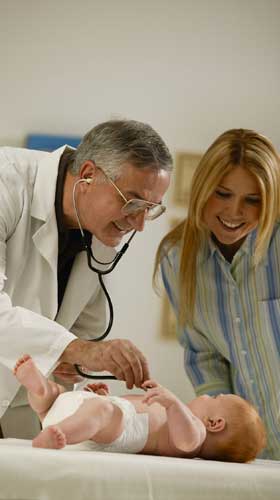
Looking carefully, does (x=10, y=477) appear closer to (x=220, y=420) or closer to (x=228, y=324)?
(x=220, y=420)

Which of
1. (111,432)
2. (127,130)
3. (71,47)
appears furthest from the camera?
(71,47)

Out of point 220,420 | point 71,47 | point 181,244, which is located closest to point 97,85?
point 71,47

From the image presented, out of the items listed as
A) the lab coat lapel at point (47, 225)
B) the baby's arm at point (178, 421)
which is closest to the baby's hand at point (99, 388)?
the baby's arm at point (178, 421)

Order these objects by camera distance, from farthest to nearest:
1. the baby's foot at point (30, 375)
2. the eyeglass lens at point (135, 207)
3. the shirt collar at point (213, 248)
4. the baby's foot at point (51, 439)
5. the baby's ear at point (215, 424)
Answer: the shirt collar at point (213, 248) < the eyeglass lens at point (135, 207) < the baby's ear at point (215, 424) < the baby's foot at point (30, 375) < the baby's foot at point (51, 439)

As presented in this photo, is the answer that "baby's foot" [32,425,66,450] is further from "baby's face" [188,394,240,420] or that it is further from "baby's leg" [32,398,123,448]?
"baby's face" [188,394,240,420]

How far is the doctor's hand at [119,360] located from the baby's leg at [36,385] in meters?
0.10

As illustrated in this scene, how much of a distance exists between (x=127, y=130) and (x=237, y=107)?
7.58ft

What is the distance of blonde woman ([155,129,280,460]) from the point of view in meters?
2.09

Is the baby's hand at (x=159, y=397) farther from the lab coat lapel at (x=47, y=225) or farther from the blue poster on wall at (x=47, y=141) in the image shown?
the blue poster on wall at (x=47, y=141)

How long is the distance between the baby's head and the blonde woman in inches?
19.1

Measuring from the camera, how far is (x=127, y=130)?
208cm

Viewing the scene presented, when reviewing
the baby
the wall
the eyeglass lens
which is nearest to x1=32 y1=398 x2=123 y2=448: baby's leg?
the baby

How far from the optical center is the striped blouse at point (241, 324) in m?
2.23

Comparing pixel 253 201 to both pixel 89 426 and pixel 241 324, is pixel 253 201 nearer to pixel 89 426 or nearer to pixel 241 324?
pixel 241 324
